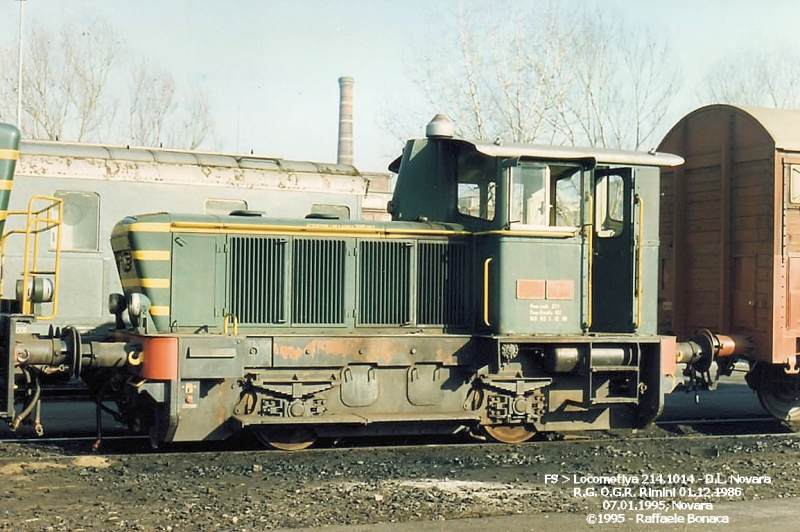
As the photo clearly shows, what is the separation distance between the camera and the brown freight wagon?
1077cm

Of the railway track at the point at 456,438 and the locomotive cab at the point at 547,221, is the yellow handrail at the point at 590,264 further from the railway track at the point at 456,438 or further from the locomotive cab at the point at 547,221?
the railway track at the point at 456,438

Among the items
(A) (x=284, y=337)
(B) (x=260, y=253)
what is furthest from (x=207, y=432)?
(B) (x=260, y=253)

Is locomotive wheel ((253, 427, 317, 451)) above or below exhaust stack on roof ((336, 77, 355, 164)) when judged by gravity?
below

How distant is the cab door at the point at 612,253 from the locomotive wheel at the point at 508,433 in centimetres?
139

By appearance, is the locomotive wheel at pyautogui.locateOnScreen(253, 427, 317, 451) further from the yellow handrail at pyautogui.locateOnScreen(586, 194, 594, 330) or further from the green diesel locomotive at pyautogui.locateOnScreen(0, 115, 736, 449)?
the yellow handrail at pyautogui.locateOnScreen(586, 194, 594, 330)

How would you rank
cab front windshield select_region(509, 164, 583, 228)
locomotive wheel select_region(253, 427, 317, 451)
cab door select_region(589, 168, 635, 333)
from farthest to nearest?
cab door select_region(589, 168, 635, 333) → cab front windshield select_region(509, 164, 583, 228) → locomotive wheel select_region(253, 427, 317, 451)

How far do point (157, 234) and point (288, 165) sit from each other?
505 centimetres

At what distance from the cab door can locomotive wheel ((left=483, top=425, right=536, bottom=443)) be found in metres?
1.39

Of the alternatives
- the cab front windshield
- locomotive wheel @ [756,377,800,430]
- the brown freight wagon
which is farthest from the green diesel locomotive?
locomotive wheel @ [756,377,800,430]

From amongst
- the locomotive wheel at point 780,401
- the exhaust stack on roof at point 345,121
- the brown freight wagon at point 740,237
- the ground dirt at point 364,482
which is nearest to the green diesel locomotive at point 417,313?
the ground dirt at point 364,482

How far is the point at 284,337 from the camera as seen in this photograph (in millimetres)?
9023

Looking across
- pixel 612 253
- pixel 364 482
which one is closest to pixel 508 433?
pixel 612 253

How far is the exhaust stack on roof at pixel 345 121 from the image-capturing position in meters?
34.5

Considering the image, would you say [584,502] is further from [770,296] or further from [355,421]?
[770,296]
